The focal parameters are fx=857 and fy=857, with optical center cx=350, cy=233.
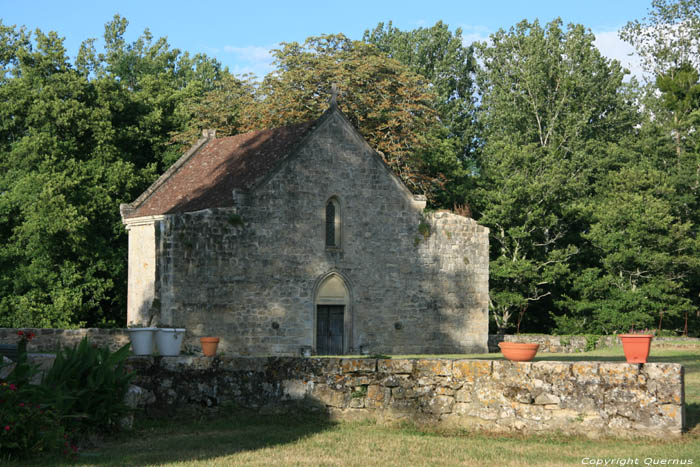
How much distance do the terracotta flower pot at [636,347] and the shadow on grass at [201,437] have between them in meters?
4.71

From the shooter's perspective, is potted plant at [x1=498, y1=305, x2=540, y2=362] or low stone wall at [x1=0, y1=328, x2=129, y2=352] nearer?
potted plant at [x1=498, y1=305, x2=540, y2=362]

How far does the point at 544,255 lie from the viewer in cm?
4844

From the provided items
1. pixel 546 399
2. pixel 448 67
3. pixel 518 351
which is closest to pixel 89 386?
pixel 518 351

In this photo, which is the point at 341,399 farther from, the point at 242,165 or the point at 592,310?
the point at 592,310

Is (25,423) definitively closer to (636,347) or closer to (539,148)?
(636,347)

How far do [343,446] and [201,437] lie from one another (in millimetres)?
2304

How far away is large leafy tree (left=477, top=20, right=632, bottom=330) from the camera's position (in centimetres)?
4603

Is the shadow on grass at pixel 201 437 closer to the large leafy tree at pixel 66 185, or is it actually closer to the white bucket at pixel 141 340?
the white bucket at pixel 141 340

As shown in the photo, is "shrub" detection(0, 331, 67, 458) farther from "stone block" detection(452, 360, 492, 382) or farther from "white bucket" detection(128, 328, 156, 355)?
"stone block" detection(452, 360, 492, 382)

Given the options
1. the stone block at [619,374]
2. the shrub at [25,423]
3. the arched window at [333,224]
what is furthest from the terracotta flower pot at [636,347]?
the arched window at [333,224]

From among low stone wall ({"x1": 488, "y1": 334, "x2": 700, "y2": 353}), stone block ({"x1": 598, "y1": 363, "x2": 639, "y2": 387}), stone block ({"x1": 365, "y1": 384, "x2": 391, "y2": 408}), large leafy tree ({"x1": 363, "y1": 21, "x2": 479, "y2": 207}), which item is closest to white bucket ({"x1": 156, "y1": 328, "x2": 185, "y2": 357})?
stone block ({"x1": 365, "y1": 384, "x2": 391, "y2": 408})

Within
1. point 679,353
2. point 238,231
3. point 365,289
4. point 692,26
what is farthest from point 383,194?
point 692,26

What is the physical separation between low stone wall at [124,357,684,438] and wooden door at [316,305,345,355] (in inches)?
666

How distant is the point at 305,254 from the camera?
1224 inches
